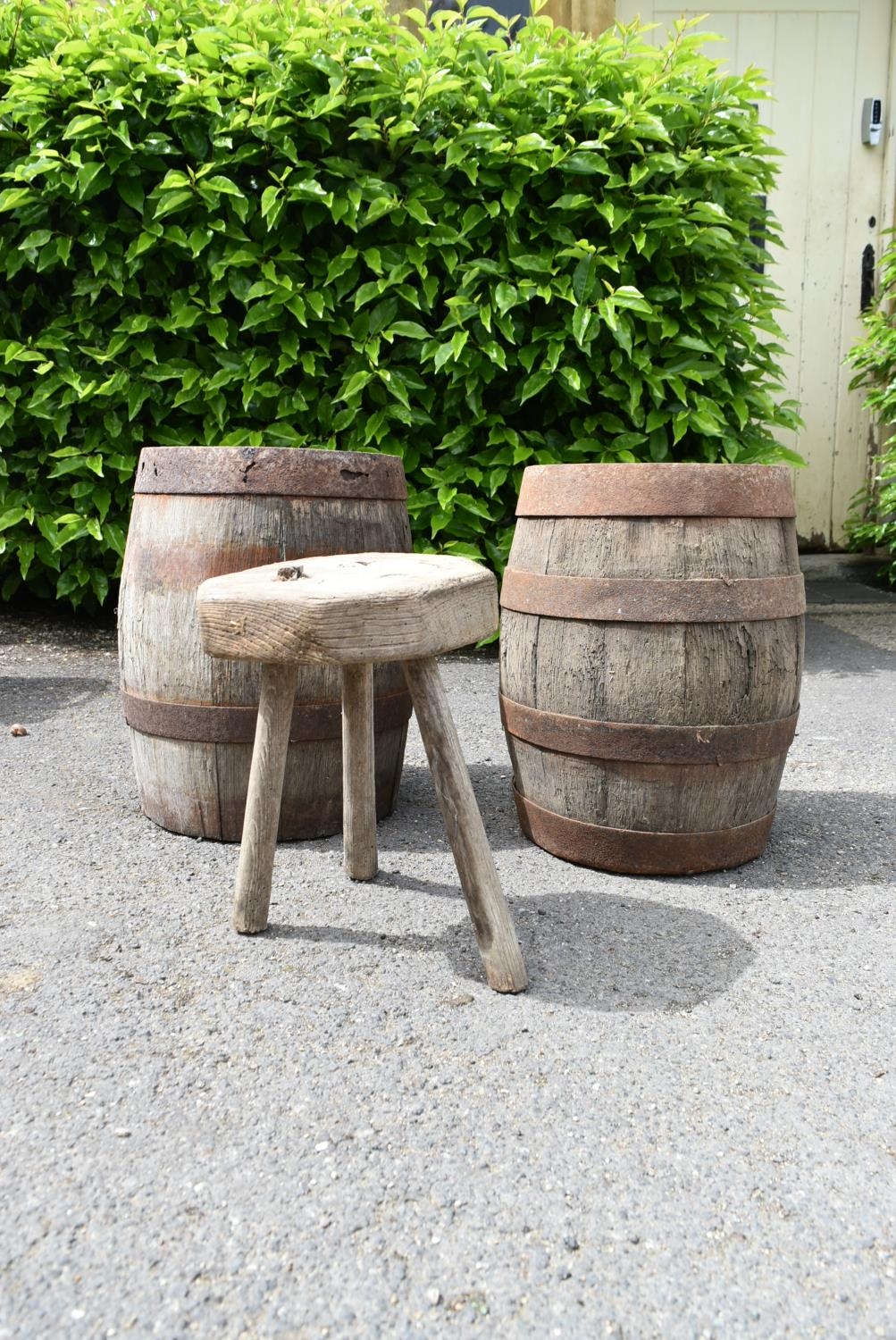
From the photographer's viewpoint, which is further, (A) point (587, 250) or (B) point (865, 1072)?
(A) point (587, 250)

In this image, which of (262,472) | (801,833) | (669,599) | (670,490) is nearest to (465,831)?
(669,599)

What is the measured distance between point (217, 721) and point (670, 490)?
109 cm

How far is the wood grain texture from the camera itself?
2100mm

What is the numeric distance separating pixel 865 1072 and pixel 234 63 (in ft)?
12.4

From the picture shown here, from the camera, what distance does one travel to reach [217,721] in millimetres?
2260

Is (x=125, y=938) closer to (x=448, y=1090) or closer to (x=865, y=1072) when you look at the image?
(x=448, y=1090)

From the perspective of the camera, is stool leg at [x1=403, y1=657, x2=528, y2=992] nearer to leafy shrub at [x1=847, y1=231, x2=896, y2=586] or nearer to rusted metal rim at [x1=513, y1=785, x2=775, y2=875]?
rusted metal rim at [x1=513, y1=785, x2=775, y2=875]

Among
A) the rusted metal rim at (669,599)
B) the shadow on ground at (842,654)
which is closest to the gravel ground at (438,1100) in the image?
the rusted metal rim at (669,599)

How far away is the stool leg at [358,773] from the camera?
2100 mm

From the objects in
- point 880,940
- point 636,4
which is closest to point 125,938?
point 880,940

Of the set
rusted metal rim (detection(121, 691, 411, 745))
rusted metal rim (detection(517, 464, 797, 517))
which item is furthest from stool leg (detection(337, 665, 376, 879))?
rusted metal rim (detection(517, 464, 797, 517))

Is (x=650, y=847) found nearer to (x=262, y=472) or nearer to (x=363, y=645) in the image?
(x=363, y=645)

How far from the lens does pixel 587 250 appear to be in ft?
12.3

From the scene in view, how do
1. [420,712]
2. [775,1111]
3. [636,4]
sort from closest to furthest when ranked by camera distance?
[775,1111]
[420,712]
[636,4]
